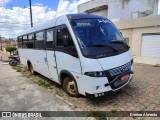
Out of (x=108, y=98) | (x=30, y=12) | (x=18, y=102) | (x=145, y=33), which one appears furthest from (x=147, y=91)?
(x=30, y=12)

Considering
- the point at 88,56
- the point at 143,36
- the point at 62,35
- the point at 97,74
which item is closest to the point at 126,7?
the point at 143,36

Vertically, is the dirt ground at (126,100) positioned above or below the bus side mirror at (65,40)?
below

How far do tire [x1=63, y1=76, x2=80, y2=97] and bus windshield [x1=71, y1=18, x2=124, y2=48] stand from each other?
4.55 feet

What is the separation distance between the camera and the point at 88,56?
182 inches

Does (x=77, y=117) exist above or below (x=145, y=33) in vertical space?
below

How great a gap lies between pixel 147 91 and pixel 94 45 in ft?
8.73

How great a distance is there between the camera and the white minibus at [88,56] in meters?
4.61

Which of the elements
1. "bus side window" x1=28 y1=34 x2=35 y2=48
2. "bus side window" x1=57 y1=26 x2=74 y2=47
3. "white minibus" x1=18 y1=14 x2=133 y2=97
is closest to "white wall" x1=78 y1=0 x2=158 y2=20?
"bus side window" x1=28 y1=34 x2=35 y2=48

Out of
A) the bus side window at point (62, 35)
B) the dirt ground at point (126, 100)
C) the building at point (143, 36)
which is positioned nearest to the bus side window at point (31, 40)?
the bus side window at point (62, 35)

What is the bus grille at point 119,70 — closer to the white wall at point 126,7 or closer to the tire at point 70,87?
the tire at point 70,87

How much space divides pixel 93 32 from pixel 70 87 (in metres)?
1.92

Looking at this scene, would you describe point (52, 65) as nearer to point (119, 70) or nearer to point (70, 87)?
point (70, 87)

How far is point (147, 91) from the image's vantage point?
236 inches

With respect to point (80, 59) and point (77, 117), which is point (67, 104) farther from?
point (80, 59)
